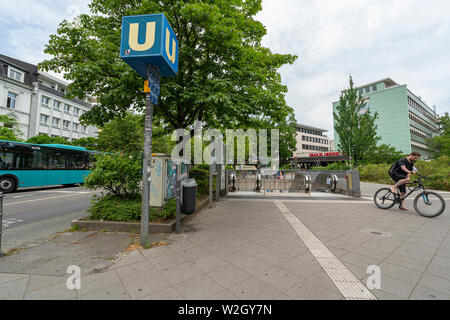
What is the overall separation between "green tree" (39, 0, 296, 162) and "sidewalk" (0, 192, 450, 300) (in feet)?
12.0

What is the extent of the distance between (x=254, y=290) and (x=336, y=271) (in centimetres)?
126

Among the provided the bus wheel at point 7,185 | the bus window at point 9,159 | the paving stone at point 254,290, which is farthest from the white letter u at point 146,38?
the bus wheel at point 7,185

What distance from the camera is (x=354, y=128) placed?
28.3 m

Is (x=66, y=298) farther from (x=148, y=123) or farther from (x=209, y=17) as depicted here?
(x=209, y=17)

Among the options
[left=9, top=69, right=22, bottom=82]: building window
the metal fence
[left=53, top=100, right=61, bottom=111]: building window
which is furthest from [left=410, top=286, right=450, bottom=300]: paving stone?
[left=53, top=100, right=61, bottom=111]: building window

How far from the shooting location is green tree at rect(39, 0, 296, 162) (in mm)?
5734

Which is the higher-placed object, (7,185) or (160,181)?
(160,181)

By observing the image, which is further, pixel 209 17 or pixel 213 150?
pixel 213 150

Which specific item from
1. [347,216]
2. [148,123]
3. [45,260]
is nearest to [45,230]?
[45,260]

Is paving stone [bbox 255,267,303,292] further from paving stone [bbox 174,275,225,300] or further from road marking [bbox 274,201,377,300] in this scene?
paving stone [bbox 174,275,225,300]

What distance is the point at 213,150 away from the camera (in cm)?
826

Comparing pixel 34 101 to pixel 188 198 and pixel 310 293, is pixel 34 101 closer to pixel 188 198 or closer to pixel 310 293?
pixel 188 198

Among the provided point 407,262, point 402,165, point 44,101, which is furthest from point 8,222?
point 44,101
